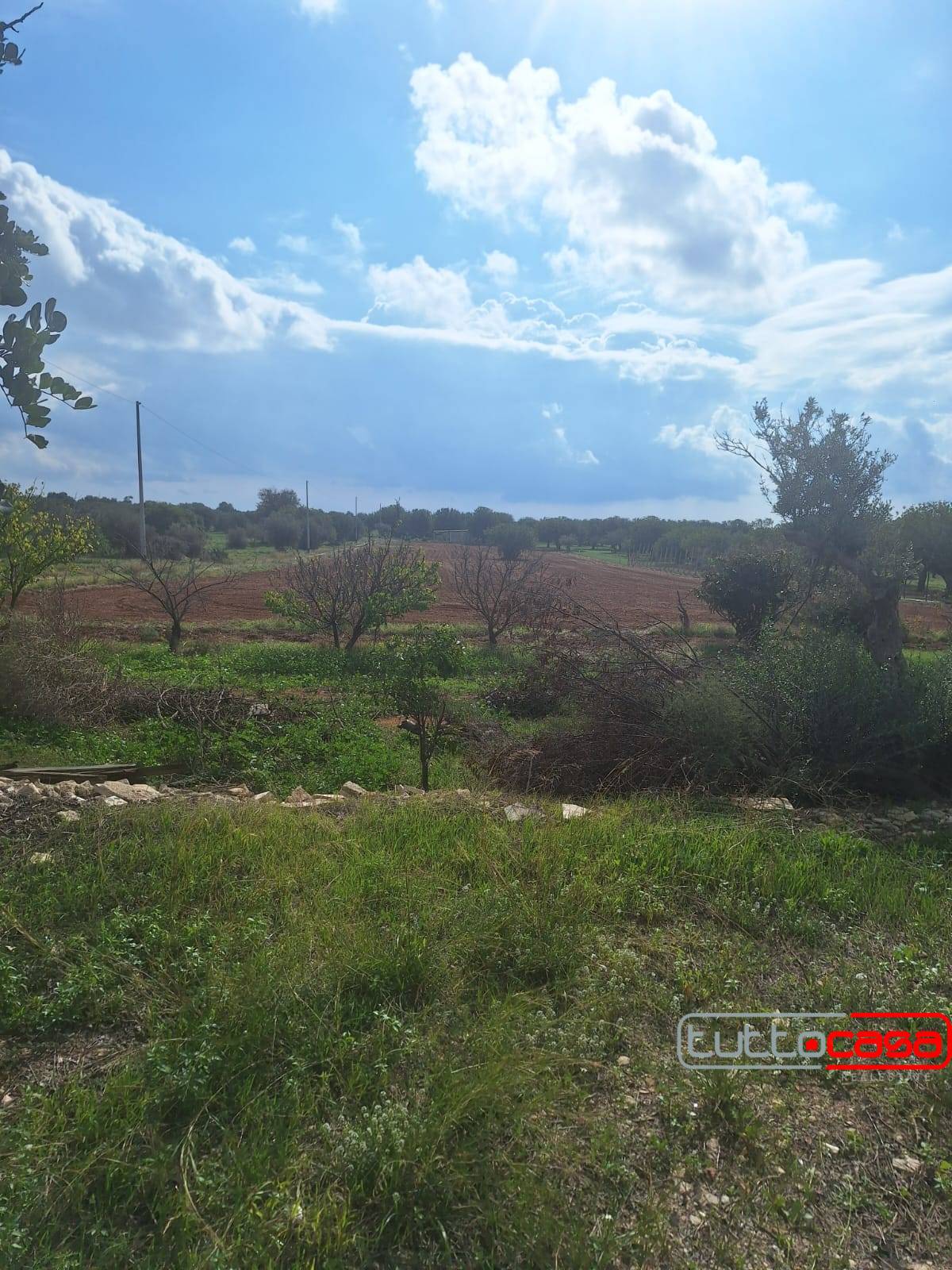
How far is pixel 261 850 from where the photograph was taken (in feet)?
15.0

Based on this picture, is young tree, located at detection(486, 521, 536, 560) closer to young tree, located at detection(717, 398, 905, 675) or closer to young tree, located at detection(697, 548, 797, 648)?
young tree, located at detection(697, 548, 797, 648)

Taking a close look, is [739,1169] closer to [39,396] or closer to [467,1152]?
[467,1152]

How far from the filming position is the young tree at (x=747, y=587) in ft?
60.5

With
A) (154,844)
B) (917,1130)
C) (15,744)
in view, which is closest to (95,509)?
(15,744)

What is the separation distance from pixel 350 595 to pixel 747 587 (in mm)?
9144

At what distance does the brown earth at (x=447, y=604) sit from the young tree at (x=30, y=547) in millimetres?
568

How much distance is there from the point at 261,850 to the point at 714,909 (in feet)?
8.08

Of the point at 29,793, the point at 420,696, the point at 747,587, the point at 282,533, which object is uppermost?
the point at 282,533

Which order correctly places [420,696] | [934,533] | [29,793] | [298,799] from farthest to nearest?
[934,533]
[420,696]
[298,799]
[29,793]

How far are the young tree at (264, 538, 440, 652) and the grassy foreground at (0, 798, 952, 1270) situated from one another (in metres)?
12.7

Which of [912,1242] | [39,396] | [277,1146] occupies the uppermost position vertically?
[39,396]

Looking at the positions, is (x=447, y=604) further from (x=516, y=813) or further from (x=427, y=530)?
(x=427, y=530)

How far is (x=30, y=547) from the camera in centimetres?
1423

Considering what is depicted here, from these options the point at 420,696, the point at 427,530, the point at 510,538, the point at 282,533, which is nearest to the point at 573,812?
the point at 420,696
